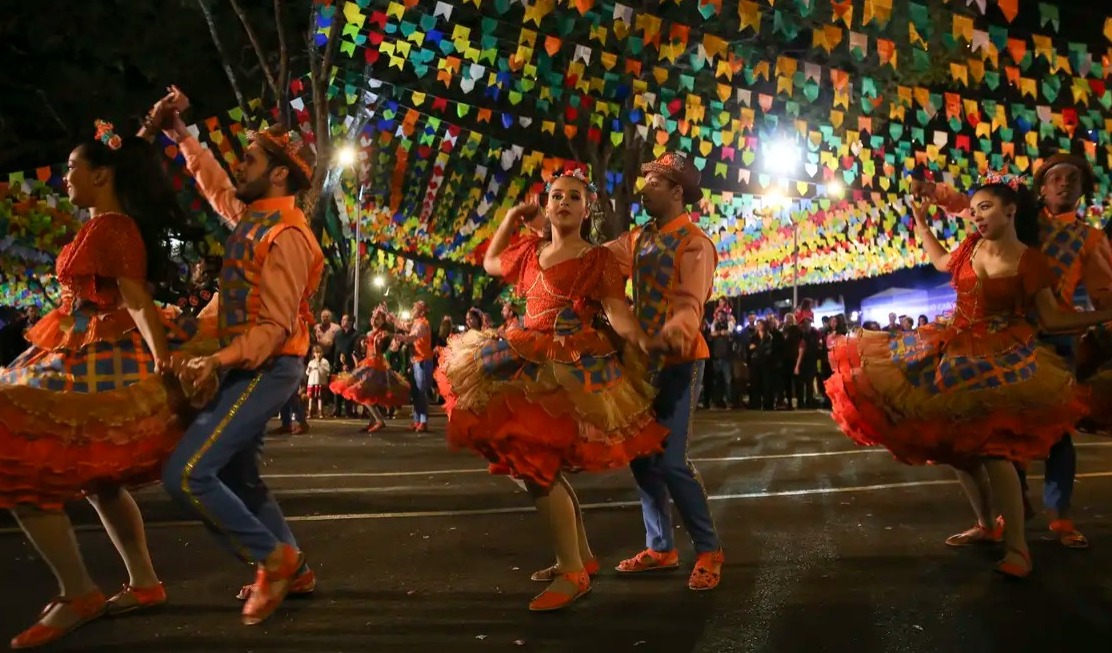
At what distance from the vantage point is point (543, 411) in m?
4.11

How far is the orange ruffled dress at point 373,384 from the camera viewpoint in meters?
13.8

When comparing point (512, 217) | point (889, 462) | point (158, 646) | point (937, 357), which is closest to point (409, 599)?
point (158, 646)

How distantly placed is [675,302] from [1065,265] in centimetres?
270

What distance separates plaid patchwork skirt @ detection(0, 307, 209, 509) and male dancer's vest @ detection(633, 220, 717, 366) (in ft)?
6.97

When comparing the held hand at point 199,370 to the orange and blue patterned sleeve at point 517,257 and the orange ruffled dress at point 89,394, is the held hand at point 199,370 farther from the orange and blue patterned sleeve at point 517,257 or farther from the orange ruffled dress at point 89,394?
the orange and blue patterned sleeve at point 517,257

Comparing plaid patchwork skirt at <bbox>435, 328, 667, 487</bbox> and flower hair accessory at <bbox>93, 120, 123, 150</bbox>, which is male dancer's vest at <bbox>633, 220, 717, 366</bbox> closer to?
plaid patchwork skirt at <bbox>435, 328, 667, 487</bbox>

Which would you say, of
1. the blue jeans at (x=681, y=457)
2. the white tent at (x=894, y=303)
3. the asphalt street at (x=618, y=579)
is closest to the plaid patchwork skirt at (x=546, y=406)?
the blue jeans at (x=681, y=457)

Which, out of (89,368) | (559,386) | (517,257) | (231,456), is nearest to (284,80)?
(517,257)

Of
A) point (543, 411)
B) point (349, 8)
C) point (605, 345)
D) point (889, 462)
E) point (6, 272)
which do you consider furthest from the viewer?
point (6, 272)

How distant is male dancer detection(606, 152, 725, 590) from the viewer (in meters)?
4.64

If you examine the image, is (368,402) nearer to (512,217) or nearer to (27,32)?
(512,217)

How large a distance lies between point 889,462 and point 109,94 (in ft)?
62.0

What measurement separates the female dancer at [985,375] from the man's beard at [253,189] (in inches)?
124

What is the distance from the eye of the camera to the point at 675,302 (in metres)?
4.62
